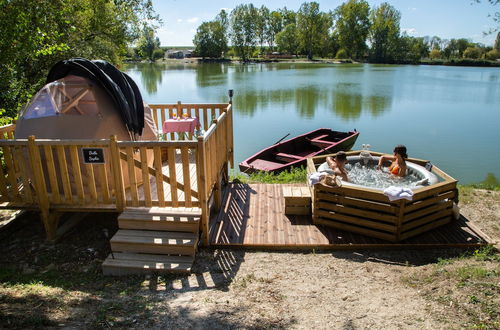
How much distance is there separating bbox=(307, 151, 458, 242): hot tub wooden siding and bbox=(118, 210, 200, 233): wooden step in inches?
93.7

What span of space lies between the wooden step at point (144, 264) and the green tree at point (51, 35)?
4.94 m

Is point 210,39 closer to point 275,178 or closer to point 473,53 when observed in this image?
point 473,53

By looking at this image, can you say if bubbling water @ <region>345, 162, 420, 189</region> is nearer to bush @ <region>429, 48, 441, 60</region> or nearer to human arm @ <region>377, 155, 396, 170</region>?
human arm @ <region>377, 155, 396, 170</region>

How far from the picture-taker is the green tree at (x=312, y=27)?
9731cm

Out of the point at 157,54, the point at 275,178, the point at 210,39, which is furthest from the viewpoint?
the point at 157,54

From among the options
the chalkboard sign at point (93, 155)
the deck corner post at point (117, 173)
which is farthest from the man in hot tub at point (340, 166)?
the chalkboard sign at point (93, 155)

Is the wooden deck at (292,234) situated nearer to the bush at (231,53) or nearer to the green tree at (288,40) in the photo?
the green tree at (288,40)

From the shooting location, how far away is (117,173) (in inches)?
226

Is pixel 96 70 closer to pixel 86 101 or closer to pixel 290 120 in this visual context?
pixel 86 101

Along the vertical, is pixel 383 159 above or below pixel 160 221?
above

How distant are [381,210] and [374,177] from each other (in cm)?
206

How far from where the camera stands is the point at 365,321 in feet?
12.7

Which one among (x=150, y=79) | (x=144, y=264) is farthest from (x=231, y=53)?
(x=144, y=264)

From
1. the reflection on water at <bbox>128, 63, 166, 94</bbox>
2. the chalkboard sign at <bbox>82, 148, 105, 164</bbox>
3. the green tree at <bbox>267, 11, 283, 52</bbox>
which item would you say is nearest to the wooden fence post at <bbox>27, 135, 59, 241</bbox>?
the chalkboard sign at <bbox>82, 148, 105, 164</bbox>
